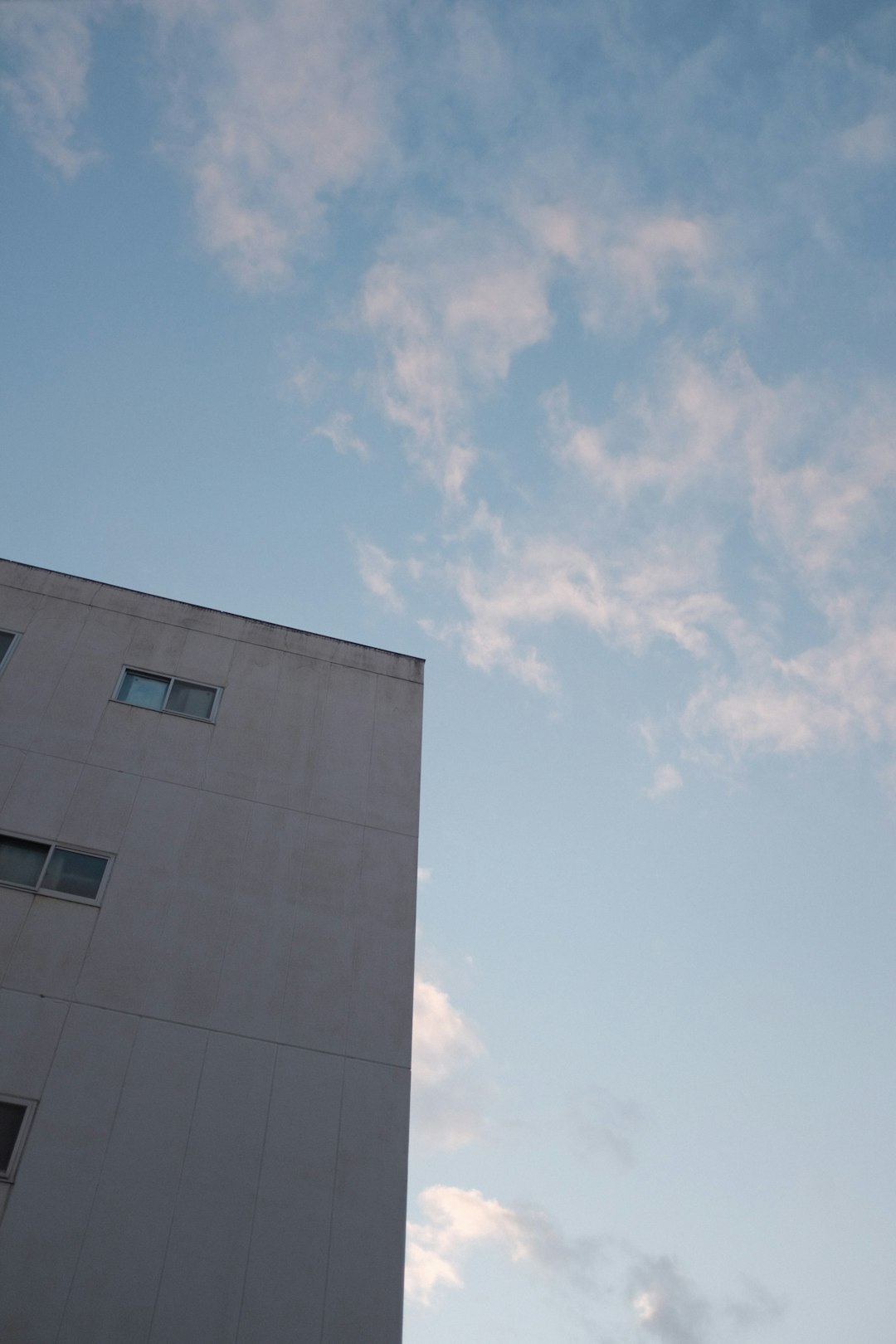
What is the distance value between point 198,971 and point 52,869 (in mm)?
3156

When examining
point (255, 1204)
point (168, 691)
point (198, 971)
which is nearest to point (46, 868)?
point (198, 971)

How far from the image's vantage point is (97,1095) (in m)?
14.6

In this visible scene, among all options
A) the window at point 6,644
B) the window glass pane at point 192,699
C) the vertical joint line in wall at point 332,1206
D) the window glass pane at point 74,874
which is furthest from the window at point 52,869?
the vertical joint line in wall at point 332,1206

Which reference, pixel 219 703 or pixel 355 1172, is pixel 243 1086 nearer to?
pixel 355 1172

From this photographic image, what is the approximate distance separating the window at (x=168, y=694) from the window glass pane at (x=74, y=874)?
3712 millimetres

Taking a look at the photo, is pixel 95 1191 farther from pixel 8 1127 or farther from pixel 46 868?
pixel 46 868

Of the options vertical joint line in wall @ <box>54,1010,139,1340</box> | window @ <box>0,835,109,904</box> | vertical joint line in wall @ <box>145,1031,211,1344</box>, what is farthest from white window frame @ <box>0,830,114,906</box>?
vertical joint line in wall @ <box>145,1031,211,1344</box>

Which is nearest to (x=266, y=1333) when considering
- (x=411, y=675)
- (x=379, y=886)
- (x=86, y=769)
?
(x=379, y=886)

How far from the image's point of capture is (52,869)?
55.9 ft

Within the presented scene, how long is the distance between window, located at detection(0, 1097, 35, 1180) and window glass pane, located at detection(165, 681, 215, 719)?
318 inches

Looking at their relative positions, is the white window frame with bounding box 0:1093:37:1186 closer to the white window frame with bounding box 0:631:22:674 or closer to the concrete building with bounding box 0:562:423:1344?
the concrete building with bounding box 0:562:423:1344

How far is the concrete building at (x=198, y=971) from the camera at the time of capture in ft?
44.5

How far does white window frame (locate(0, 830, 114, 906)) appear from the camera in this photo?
655 inches

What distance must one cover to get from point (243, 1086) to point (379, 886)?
448 cm
